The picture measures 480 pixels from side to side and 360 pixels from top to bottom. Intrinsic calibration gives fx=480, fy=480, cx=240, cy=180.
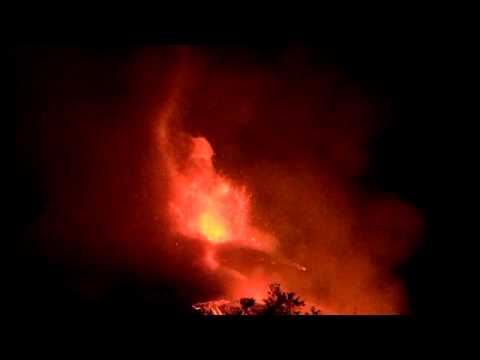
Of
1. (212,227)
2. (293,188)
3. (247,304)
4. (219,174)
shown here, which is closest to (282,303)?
(247,304)

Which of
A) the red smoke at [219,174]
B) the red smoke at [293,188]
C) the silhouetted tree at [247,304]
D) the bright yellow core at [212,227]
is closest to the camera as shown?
the silhouetted tree at [247,304]

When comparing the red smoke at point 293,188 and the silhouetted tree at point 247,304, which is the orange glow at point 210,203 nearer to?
Result: the red smoke at point 293,188

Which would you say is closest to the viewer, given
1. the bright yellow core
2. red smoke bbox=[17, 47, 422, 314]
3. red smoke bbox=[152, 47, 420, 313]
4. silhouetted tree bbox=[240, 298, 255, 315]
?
silhouetted tree bbox=[240, 298, 255, 315]

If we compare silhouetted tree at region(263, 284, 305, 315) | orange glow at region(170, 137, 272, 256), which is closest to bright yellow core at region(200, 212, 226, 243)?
orange glow at region(170, 137, 272, 256)

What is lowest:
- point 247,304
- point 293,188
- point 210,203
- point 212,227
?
point 247,304

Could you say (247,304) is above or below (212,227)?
below

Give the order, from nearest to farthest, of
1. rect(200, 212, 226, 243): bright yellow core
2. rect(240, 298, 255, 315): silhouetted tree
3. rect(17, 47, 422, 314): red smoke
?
rect(240, 298, 255, 315): silhouetted tree
rect(17, 47, 422, 314): red smoke
rect(200, 212, 226, 243): bright yellow core

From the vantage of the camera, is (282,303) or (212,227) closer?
(282,303)

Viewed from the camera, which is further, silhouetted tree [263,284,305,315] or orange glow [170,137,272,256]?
orange glow [170,137,272,256]

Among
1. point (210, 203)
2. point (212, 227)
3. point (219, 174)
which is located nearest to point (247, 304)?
point (212, 227)

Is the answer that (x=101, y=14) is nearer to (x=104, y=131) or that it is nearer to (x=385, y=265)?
(x=104, y=131)

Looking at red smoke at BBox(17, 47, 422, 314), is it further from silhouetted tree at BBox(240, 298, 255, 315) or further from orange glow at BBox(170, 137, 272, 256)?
silhouetted tree at BBox(240, 298, 255, 315)

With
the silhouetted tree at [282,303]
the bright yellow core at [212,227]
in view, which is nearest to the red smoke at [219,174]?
the bright yellow core at [212,227]

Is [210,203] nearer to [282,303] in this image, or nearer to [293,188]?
[293,188]
